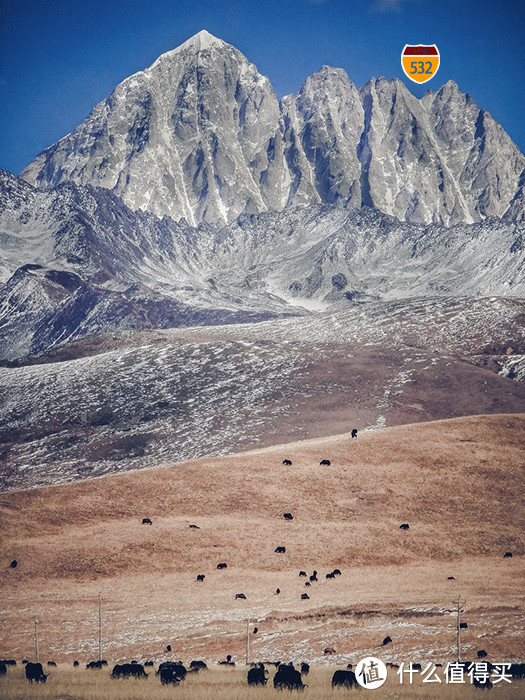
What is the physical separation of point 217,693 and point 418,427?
48838mm

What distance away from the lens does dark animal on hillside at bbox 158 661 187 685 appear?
3319 centimetres

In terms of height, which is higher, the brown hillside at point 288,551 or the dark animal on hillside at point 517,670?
the brown hillside at point 288,551

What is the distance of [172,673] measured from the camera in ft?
111

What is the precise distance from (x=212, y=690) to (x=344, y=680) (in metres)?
4.77

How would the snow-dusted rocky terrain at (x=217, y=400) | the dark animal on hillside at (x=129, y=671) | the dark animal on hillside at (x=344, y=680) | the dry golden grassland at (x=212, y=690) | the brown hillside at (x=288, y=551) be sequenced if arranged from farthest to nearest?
1. the snow-dusted rocky terrain at (x=217, y=400)
2. the brown hillside at (x=288, y=551)
3. the dark animal on hillside at (x=129, y=671)
4. the dark animal on hillside at (x=344, y=680)
5. the dry golden grassland at (x=212, y=690)

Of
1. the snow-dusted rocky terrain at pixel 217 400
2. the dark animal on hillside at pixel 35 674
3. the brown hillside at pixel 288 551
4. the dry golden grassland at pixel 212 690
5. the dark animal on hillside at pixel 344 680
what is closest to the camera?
the dry golden grassland at pixel 212 690

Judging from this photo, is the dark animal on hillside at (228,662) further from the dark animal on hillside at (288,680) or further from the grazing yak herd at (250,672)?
the dark animal on hillside at (288,680)

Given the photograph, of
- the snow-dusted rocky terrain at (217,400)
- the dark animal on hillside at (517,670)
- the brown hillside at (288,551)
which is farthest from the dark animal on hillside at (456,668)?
the snow-dusted rocky terrain at (217,400)

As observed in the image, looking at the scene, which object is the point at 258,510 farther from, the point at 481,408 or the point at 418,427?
the point at 481,408

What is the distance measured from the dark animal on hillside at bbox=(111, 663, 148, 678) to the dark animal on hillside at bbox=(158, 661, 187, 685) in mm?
748

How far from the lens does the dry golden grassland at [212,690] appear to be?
29.9 m

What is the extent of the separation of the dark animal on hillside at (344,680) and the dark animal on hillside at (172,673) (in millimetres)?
5851

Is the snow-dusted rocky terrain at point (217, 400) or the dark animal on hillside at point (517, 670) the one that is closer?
the dark animal on hillside at point (517, 670)

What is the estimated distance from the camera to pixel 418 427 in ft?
253
